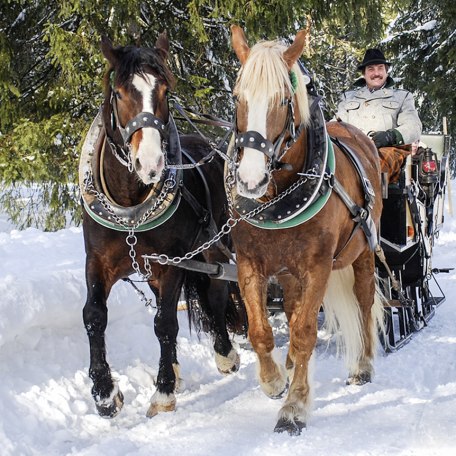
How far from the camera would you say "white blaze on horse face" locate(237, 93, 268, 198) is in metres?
2.99

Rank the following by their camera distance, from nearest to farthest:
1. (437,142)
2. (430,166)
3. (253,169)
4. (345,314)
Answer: (253,169) < (345,314) < (430,166) < (437,142)

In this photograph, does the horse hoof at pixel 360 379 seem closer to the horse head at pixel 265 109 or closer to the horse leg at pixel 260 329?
the horse leg at pixel 260 329

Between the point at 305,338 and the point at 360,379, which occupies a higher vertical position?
the point at 305,338

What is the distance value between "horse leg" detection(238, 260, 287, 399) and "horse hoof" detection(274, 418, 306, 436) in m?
0.38

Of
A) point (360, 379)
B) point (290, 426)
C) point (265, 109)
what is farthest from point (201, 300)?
point (265, 109)

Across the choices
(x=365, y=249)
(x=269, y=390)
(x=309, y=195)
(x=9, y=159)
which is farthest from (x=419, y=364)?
(x=9, y=159)

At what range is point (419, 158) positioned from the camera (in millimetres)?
6059

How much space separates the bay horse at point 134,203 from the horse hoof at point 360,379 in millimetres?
1116

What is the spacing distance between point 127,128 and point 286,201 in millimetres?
876

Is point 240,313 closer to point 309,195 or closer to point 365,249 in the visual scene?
point 365,249

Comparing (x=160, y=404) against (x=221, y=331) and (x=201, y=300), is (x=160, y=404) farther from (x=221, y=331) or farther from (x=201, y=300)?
(x=201, y=300)

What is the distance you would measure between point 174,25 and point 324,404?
542 cm

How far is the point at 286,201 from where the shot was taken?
3.48m

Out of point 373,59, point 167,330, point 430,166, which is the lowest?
point 167,330
